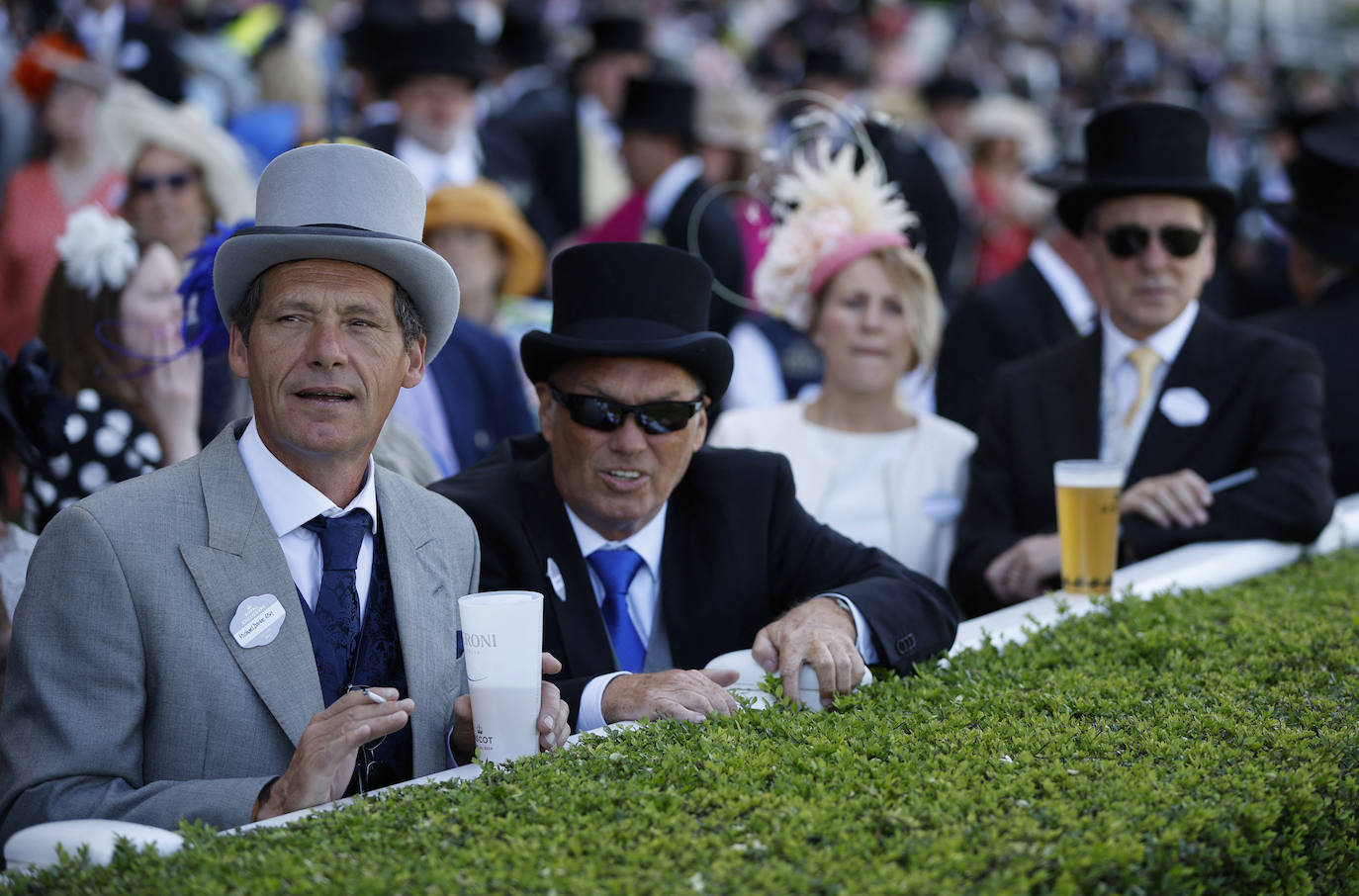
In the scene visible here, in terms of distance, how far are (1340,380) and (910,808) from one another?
176 inches

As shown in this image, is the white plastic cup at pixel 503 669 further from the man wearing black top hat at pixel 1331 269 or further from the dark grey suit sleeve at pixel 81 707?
the man wearing black top hat at pixel 1331 269

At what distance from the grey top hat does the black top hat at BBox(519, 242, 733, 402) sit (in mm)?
698

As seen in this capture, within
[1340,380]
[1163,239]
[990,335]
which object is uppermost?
[1163,239]

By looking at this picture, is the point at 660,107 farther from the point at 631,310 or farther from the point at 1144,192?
the point at 631,310

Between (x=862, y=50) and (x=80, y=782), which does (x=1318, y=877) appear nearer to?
(x=80, y=782)

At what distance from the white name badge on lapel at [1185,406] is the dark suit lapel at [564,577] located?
2533 mm

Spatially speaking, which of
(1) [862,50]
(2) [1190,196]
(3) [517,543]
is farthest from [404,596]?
(1) [862,50]

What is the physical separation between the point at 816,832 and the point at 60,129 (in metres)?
7.63

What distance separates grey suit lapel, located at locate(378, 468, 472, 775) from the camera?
3211 millimetres

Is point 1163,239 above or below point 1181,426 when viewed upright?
above

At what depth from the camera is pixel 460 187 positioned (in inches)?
297

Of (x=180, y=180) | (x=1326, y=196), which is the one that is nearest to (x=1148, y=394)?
(x=1326, y=196)

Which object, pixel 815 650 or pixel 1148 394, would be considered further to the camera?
pixel 1148 394

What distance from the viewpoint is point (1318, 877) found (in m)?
2.85
